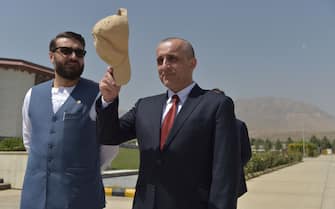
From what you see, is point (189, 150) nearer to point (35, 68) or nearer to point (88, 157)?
point (88, 157)

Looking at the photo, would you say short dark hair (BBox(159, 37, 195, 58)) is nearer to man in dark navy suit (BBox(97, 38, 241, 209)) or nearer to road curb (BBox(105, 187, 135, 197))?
man in dark navy suit (BBox(97, 38, 241, 209))

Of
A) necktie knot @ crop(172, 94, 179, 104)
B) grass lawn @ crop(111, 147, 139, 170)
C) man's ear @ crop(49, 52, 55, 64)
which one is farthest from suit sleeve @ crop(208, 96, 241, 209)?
grass lawn @ crop(111, 147, 139, 170)

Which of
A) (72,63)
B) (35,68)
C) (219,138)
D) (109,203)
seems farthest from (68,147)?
(35,68)

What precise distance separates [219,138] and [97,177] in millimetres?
758

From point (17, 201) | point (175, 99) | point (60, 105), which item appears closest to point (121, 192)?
point (17, 201)

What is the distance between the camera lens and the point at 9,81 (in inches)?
877

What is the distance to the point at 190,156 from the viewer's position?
5.96ft

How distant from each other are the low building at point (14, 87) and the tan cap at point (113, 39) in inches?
840

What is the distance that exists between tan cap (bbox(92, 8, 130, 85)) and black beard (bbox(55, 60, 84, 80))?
469 millimetres

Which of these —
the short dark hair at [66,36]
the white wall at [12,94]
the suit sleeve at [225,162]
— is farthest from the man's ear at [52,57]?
the white wall at [12,94]

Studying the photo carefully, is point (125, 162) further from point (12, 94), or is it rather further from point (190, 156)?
point (190, 156)

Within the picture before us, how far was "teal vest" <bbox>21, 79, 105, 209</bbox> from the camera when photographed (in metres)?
2.01

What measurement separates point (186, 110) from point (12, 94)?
73.4 ft

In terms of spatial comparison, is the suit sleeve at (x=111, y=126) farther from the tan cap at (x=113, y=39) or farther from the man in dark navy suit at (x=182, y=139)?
the tan cap at (x=113, y=39)
